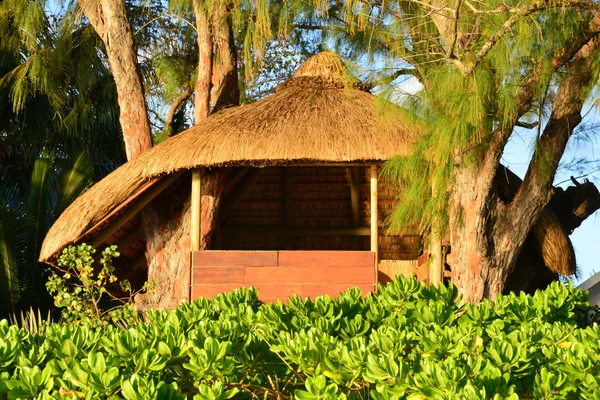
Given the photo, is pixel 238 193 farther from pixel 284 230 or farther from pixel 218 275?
pixel 218 275

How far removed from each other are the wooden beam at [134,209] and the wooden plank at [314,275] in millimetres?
1362

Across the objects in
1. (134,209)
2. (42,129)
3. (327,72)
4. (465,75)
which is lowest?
(134,209)

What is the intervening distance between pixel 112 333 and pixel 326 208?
7788 millimetres

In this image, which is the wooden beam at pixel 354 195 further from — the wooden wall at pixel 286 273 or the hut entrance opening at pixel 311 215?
the wooden wall at pixel 286 273

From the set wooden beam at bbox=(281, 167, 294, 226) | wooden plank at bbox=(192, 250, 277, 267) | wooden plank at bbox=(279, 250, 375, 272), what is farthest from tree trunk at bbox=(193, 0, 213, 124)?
wooden plank at bbox=(279, 250, 375, 272)

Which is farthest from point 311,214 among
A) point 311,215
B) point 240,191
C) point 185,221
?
point 185,221

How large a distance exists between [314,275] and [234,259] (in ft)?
2.37

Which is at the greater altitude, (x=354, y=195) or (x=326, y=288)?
(x=354, y=195)

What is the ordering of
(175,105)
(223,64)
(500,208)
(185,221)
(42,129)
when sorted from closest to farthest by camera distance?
(500,208)
(185,221)
(223,64)
(175,105)
(42,129)

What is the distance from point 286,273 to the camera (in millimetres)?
8289

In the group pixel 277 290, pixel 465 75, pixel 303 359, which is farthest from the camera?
pixel 277 290

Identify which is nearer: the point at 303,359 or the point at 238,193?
the point at 303,359

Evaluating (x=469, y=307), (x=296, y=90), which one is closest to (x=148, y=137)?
(x=296, y=90)

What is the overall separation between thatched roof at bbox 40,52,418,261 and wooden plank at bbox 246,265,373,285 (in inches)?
37.5
